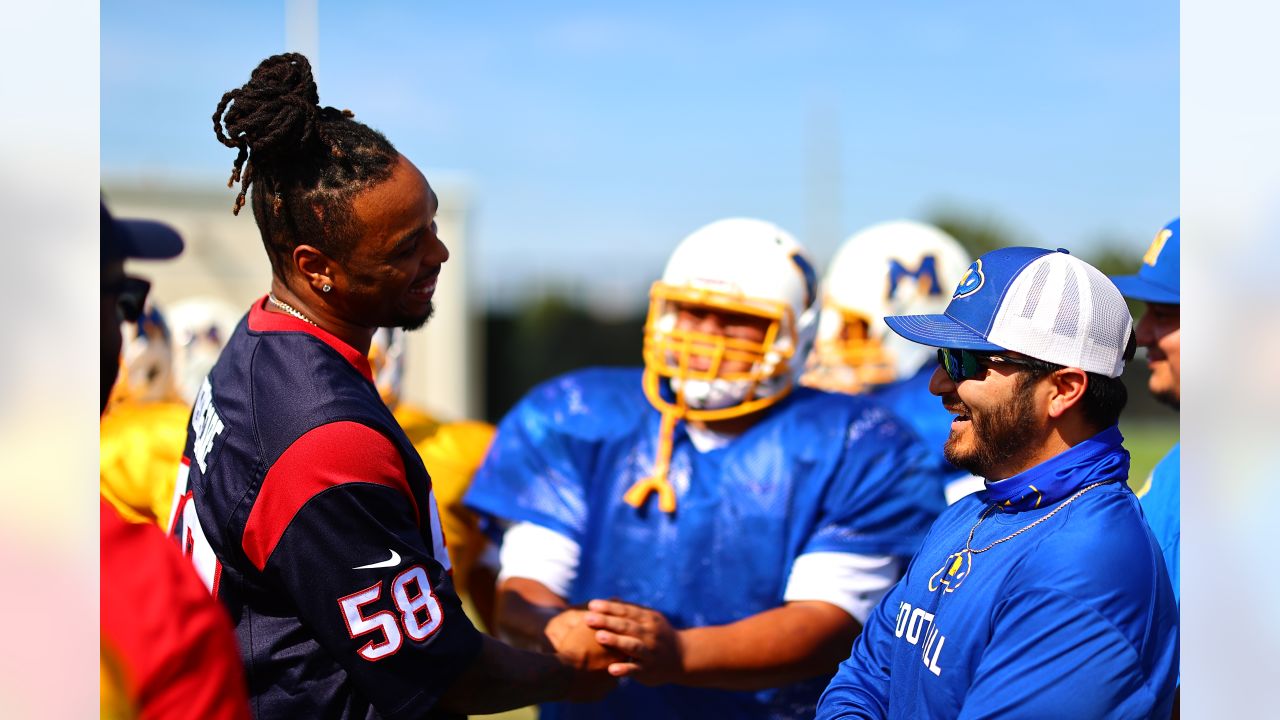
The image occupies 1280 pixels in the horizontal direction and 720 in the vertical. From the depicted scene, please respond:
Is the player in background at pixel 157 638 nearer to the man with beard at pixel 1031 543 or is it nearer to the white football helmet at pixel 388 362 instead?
the man with beard at pixel 1031 543

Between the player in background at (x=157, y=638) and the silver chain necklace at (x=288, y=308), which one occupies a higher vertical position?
the silver chain necklace at (x=288, y=308)

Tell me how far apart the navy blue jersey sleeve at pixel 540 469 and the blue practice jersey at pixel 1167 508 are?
136 centimetres

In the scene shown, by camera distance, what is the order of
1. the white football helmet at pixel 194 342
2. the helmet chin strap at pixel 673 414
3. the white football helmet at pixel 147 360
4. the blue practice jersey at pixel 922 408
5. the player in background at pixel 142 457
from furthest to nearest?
the white football helmet at pixel 194 342
the white football helmet at pixel 147 360
the blue practice jersey at pixel 922 408
the player in background at pixel 142 457
the helmet chin strap at pixel 673 414

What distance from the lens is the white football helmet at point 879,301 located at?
16.7 feet

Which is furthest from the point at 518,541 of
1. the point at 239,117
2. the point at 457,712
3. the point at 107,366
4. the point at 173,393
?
the point at 173,393

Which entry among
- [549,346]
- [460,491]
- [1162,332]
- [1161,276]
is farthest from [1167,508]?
[549,346]

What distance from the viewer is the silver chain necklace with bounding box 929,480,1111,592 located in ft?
5.98

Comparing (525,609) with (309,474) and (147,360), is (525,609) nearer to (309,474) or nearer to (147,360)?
(309,474)

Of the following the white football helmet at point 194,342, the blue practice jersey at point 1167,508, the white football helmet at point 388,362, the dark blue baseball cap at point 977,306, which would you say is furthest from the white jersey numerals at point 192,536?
the white football helmet at point 194,342

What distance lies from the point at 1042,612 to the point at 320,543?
1.10m

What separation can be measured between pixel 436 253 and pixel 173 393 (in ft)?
11.9

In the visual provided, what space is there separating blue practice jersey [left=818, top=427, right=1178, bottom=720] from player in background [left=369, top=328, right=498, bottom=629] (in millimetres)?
2033

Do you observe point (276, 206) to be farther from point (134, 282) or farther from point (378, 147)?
point (134, 282)

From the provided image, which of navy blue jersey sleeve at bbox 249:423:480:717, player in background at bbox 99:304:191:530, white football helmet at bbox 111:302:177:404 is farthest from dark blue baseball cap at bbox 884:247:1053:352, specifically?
white football helmet at bbox 111:302:177:404
